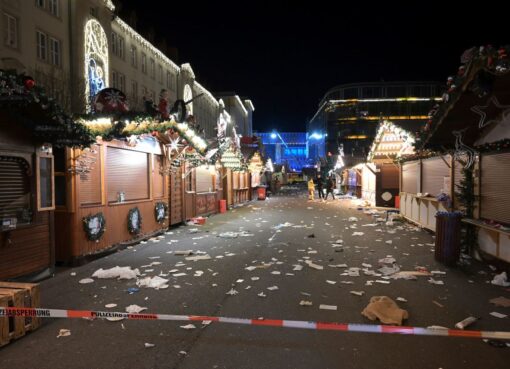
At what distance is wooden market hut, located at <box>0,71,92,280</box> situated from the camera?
21.7 feet

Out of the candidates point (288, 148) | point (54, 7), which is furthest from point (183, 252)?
point (288, 148)

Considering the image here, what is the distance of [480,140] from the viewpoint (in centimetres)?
891

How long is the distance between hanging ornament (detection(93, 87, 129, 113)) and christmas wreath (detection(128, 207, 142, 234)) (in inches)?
146

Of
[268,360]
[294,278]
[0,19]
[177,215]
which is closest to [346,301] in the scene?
[294,278]

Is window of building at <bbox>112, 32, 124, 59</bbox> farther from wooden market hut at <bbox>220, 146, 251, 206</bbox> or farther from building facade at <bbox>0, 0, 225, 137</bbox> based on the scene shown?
wooden market hut at <bbox>220, 146, 251, 206</bbox>

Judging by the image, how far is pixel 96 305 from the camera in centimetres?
580

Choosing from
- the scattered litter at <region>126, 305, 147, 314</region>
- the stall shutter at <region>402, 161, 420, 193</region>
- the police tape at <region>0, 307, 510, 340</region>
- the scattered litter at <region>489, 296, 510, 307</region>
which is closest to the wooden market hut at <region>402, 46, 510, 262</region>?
the scattered litter at <region>489, 296, 510, 307</region>

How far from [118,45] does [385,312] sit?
82.3 ft

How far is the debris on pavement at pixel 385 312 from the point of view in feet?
16.3

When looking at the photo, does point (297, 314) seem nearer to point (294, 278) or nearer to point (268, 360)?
point (268, 360)

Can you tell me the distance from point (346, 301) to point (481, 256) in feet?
15.1

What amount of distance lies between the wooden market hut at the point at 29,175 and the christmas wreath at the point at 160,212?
18.2 feet

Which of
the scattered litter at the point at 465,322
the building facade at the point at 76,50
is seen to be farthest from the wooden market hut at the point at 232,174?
the scattered litter at the point at 465,322

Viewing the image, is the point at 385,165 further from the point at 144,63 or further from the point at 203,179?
the point at 144,63
